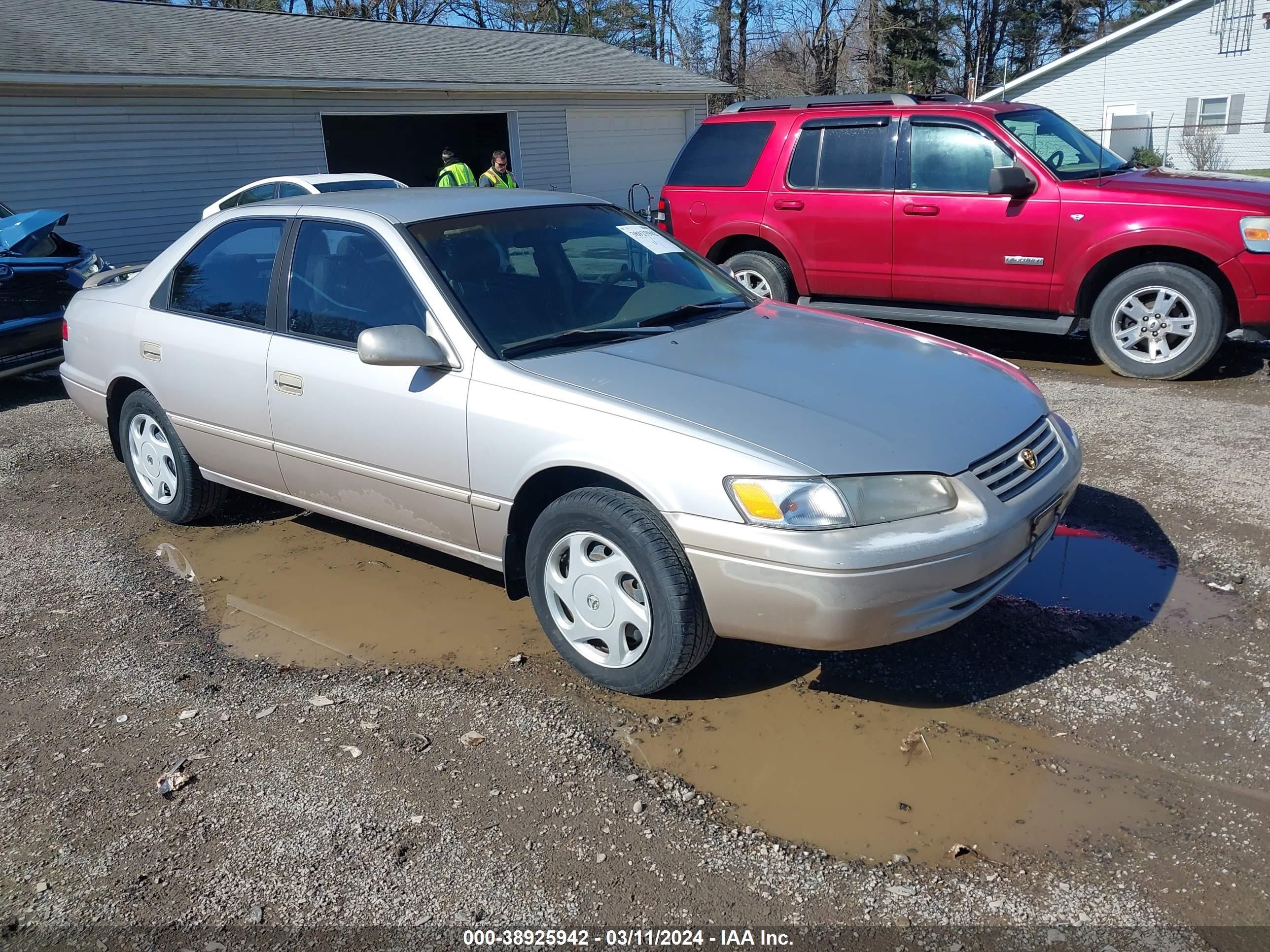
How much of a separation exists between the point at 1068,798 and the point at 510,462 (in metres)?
2.07

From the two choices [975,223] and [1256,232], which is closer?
[1256,232]

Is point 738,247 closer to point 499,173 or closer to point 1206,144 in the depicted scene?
point 499,173

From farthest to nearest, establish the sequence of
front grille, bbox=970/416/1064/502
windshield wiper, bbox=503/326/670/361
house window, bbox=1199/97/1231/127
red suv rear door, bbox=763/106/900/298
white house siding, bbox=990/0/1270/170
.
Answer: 1. house window, bbox=1199/97/1231/127
2. white house siding, bbox=990/0/1270/170
3. red suv rear door, bbox=763/106/900/298
4. windshield wiper, bbox=503/326/670/361
5. front grille, bbox=970/416/1064/502

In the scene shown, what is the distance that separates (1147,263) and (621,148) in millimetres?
17480

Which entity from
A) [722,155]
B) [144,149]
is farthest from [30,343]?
[144,149]

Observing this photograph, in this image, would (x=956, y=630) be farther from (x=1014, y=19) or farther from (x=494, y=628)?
(x=1014, y=19)

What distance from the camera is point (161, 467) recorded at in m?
5.33

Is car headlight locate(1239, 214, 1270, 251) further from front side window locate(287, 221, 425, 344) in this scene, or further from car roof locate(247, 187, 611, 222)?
front side window locate(287, 221, 425, 344)

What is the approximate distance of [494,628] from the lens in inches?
166

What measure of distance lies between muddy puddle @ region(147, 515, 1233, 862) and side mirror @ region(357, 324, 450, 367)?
1.14 metres

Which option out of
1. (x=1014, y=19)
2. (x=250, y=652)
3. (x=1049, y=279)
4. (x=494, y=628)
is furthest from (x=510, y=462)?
(x=1014, y=19)

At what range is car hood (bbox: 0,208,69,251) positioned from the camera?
29.2 feet

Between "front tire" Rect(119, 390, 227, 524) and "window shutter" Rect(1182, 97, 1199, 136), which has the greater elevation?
"window shutter" Rect(1182, 97, 1199, 136)

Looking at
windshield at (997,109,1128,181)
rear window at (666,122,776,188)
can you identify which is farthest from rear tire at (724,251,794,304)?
windshield at (997,109,1128,181)
